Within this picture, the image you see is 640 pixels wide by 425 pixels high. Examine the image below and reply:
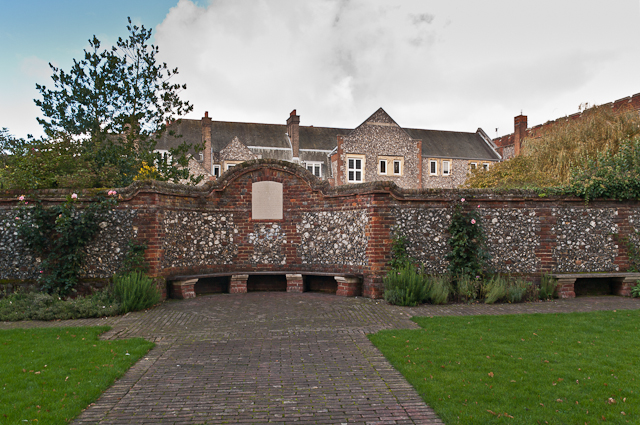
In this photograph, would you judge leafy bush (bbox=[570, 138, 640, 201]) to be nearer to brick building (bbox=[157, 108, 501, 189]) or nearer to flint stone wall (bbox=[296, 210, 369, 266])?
flint stone wall (bbox=[296, 210, 369, 266])

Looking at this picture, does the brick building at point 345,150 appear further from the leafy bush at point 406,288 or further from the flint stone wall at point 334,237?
the leafy bush at point 406,288

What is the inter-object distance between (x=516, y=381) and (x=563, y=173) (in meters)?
15.8

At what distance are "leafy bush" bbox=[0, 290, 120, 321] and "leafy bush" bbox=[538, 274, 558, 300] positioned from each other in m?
10.4

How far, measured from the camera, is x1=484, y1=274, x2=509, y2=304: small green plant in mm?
9953

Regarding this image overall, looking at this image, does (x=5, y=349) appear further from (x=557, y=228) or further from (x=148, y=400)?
(x=557, y=228)

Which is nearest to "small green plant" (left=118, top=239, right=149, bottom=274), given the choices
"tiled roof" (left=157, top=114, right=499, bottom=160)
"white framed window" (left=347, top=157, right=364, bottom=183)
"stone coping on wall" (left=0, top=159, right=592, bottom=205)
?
"stone coping on wall" (left=0, top=159, right=592, bottom=205)

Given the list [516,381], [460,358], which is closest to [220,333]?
[460,358]

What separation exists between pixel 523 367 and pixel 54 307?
908 centimetres

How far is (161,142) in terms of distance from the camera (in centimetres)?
3372

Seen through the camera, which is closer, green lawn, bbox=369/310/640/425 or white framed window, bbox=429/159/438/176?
green lawn, bbox=369/310/640/425

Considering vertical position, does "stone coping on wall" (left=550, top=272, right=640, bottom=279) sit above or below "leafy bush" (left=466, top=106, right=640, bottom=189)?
below

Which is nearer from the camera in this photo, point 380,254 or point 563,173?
point 380,254

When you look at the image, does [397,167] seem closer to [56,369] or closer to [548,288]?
[548,288]

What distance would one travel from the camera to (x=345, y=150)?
110ft
